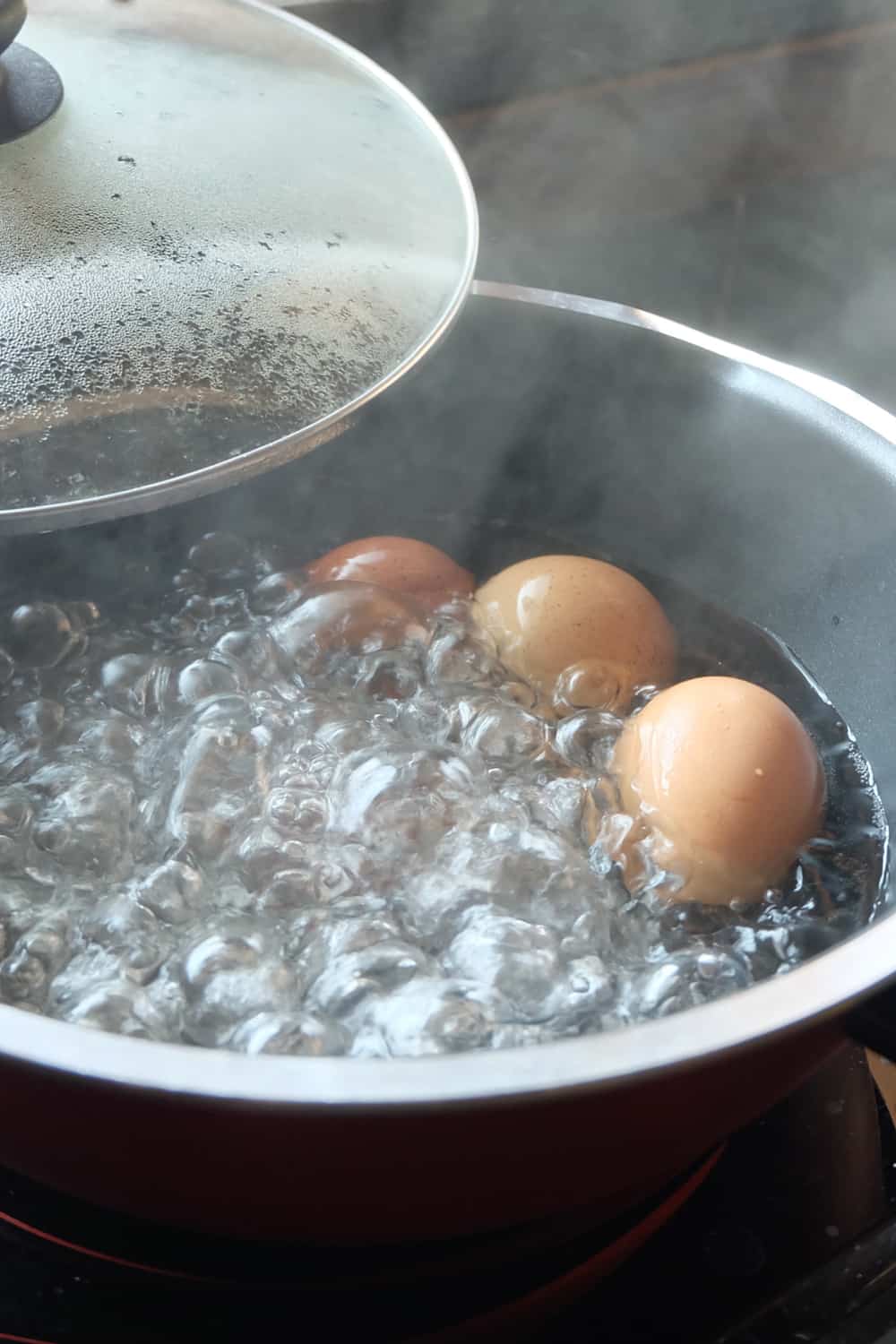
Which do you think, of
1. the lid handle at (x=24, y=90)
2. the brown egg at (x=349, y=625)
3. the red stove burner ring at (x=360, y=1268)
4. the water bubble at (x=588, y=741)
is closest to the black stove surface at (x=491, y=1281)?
the red stove burner ring at (x=360, y=1268)

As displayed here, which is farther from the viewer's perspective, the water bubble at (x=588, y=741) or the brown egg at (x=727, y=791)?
the water bubble at (x=588, y=741)

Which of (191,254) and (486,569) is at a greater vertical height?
(191,254)

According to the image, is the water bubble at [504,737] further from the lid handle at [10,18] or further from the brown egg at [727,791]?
the lid handle at [10,18]

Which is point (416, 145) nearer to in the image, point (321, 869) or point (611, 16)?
point (321, 869)

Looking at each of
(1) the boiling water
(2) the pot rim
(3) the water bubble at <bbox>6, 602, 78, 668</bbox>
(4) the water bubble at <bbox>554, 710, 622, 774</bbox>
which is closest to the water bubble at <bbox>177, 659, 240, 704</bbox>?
(1) the boiling water

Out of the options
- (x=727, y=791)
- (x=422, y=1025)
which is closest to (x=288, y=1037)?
(x=422, y=1025)

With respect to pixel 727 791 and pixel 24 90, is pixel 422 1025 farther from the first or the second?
pixel 24 90

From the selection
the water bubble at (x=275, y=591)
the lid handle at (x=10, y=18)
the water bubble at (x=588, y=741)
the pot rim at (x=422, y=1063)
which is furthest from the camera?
the water bubble at (x=275, y=591)
